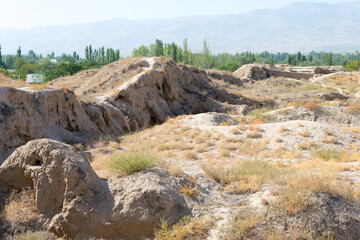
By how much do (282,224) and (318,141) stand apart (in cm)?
623

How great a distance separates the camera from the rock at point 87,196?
5738 mm

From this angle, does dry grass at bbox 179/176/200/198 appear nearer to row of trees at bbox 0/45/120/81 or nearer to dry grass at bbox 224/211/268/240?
dry grass at bbox 224/211/268/240

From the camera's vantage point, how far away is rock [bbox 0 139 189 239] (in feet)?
18.8

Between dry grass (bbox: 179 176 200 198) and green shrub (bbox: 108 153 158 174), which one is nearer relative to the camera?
dry grass (bbox: 179 176 200 198)

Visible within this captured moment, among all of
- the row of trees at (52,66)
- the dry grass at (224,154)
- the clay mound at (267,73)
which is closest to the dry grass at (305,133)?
the dry grass at (224,154)

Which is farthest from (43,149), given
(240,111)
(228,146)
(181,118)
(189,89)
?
(189,89)

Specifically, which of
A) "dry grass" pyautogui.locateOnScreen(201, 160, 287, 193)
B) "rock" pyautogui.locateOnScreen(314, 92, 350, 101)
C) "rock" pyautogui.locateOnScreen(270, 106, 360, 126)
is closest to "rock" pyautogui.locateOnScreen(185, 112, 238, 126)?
"rock" pyautogui.locateOnScreen(270, 106, 360, 126)

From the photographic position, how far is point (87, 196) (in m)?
6.02

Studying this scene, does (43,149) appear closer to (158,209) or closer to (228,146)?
(158,209)

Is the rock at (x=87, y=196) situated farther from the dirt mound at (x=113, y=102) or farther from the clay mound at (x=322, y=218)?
the dirt mound at (x=113, y=102)

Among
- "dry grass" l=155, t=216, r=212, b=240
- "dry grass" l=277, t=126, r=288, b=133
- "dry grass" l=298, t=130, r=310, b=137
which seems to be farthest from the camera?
"dry grass" l=277, t=126, r=288, b=133

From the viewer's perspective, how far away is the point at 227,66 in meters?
76.4

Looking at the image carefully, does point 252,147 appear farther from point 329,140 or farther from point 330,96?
point 330,96

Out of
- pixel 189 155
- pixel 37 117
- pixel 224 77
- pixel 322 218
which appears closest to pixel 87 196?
pixel 189 155
